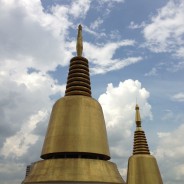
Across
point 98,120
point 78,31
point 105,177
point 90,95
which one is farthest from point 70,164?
point 78,31

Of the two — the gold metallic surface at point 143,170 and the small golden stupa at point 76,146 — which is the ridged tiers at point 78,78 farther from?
the gold metallic surface at point 143,170

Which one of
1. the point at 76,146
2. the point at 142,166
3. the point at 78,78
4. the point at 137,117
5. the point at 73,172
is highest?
the point at 137,117

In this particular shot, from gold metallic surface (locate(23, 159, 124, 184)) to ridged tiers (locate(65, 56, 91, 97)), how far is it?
26.6 ft

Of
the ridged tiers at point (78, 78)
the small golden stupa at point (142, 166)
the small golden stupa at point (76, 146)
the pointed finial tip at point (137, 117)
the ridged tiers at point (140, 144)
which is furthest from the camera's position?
the pointed finial tip at point (137, 117)

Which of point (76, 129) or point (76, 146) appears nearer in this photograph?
point (76, 146)

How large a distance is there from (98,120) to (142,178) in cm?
1730

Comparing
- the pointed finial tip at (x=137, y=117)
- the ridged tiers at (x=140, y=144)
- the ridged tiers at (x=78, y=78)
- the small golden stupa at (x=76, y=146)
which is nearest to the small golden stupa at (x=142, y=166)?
the ridged tiers at (x=140, y=144)

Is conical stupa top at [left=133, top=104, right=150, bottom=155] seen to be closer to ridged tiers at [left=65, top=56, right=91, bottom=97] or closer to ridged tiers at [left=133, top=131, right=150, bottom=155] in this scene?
ridged tiers at [left=133, top=131, right=150, bottom=155]

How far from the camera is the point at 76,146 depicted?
30.4 m

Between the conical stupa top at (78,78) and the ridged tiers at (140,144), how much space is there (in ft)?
61.5

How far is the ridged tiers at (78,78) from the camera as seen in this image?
35.2m

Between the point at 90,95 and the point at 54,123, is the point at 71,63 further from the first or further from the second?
the point at 54,123

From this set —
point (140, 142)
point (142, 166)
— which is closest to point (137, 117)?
point (140, 142)

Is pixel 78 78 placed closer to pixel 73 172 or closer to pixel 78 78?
pixel 78 78
